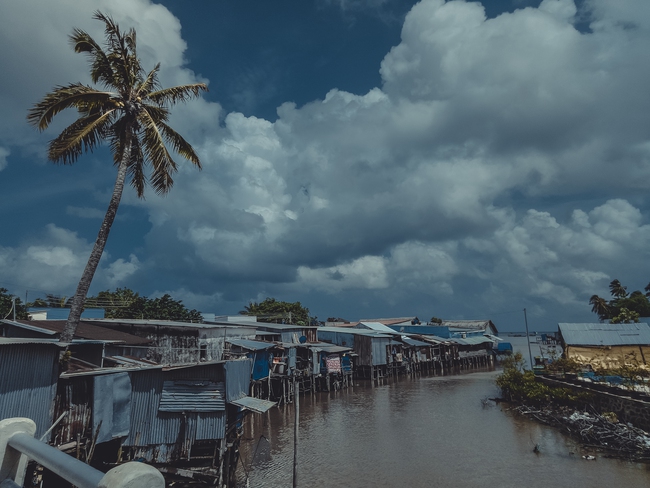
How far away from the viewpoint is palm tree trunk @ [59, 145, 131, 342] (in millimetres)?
13862

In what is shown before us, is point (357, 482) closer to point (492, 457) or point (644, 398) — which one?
point (492, 457)

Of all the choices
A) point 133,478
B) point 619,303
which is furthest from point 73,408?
point 619,303

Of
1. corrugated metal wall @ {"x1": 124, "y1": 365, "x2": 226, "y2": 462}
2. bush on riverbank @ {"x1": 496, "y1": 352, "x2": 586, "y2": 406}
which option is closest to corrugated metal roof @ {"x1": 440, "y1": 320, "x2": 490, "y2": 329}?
bush on riverbank @ {"x1": 496, "y1": 352, "x2": 586, "y2": 406}

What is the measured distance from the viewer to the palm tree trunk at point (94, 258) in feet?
45.5

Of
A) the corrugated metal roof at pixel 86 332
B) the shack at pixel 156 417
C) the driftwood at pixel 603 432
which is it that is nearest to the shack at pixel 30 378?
the shack at pixel 156 417

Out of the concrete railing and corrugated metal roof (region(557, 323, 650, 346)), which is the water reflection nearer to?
corrugated metal roof (region(557, 323, 650, 346))

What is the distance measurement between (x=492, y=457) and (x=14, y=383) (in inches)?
714

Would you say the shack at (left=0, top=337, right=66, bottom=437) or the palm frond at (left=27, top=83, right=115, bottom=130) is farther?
the palm frond at (left=27, top=83, right=115, bottom=130)

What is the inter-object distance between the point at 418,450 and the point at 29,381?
16.1 metres

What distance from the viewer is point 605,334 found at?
33.6 metres

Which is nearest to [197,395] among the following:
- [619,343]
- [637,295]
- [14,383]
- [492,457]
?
Answer: [14,383]

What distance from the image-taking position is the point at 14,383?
34.2 ft

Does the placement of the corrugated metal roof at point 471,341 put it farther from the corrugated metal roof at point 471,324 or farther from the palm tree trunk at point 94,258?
the palm tree trunk at point 94,258

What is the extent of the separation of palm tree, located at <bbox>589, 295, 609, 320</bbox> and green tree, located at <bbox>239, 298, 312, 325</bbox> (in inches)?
1916
